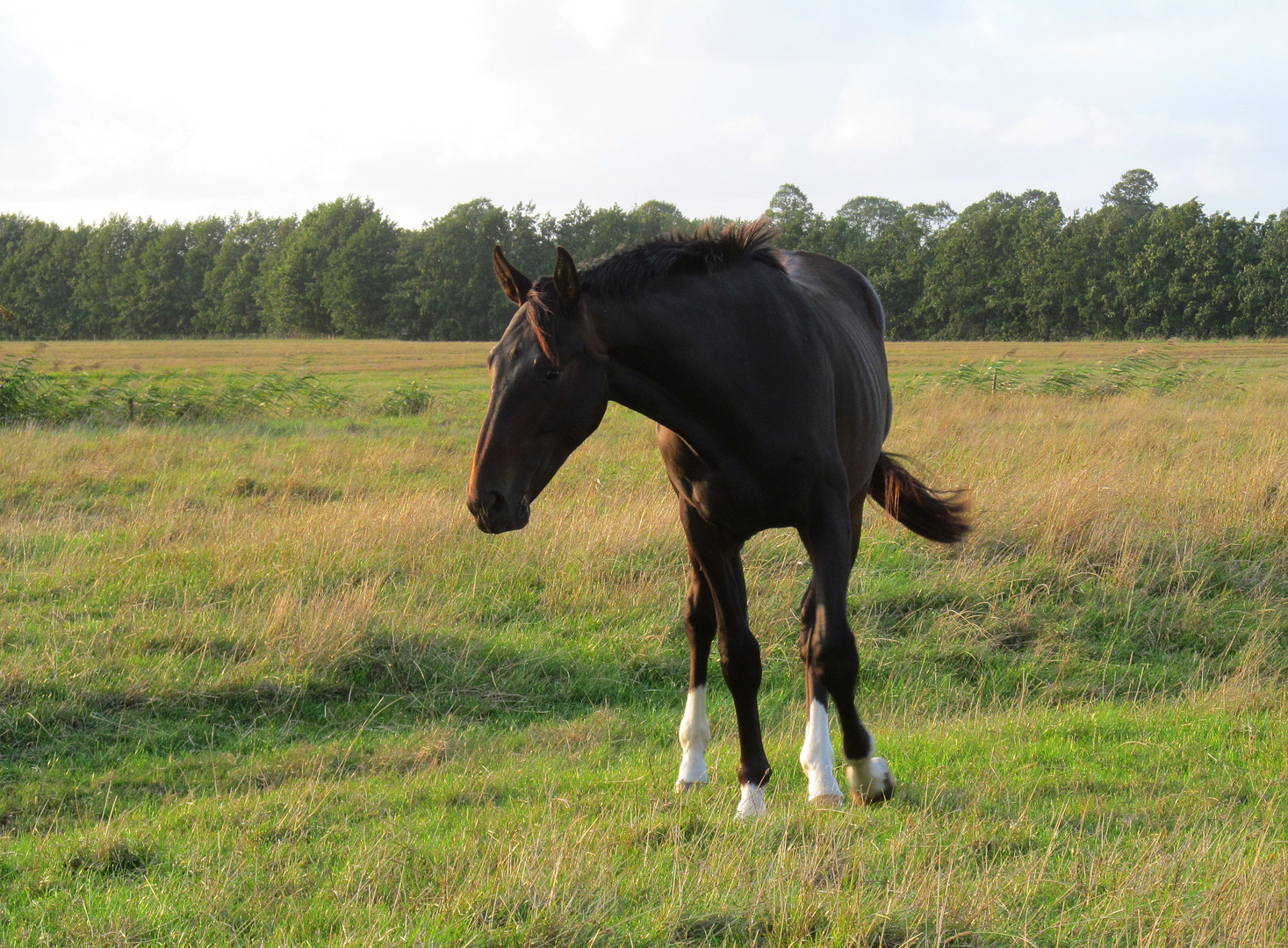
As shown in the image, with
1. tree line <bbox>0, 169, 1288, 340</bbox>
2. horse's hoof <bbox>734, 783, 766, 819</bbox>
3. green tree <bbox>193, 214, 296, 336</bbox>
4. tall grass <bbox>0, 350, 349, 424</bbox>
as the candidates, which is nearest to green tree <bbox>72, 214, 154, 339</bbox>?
tree line <bbox>0, 169, 1288, 340</bbox>

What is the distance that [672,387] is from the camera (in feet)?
11.7

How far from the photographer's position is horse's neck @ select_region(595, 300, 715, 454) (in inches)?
135

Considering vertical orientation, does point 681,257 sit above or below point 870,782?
above

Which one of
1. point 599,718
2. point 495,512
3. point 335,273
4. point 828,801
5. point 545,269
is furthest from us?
point 335,273

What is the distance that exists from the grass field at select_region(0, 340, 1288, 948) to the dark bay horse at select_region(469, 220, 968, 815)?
1.48ft

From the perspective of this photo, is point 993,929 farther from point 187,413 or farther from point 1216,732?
point 187,413

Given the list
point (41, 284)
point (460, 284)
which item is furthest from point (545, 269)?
point (41, 284)

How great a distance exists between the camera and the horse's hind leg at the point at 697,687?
414 centimetres

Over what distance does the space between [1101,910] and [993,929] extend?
1.31 ft

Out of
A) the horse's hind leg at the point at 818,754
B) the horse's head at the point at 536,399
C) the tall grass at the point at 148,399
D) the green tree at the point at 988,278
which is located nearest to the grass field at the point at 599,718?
the horse's hind leg at the point at 818,754

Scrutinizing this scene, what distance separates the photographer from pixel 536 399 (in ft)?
10.4

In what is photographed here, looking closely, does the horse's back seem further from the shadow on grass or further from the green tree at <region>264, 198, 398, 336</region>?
the green tree at <region>264, 198, 398, 336</region>

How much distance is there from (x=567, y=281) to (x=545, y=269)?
54.4 metres

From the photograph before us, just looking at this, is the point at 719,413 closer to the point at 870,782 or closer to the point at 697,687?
the point at 697,687
